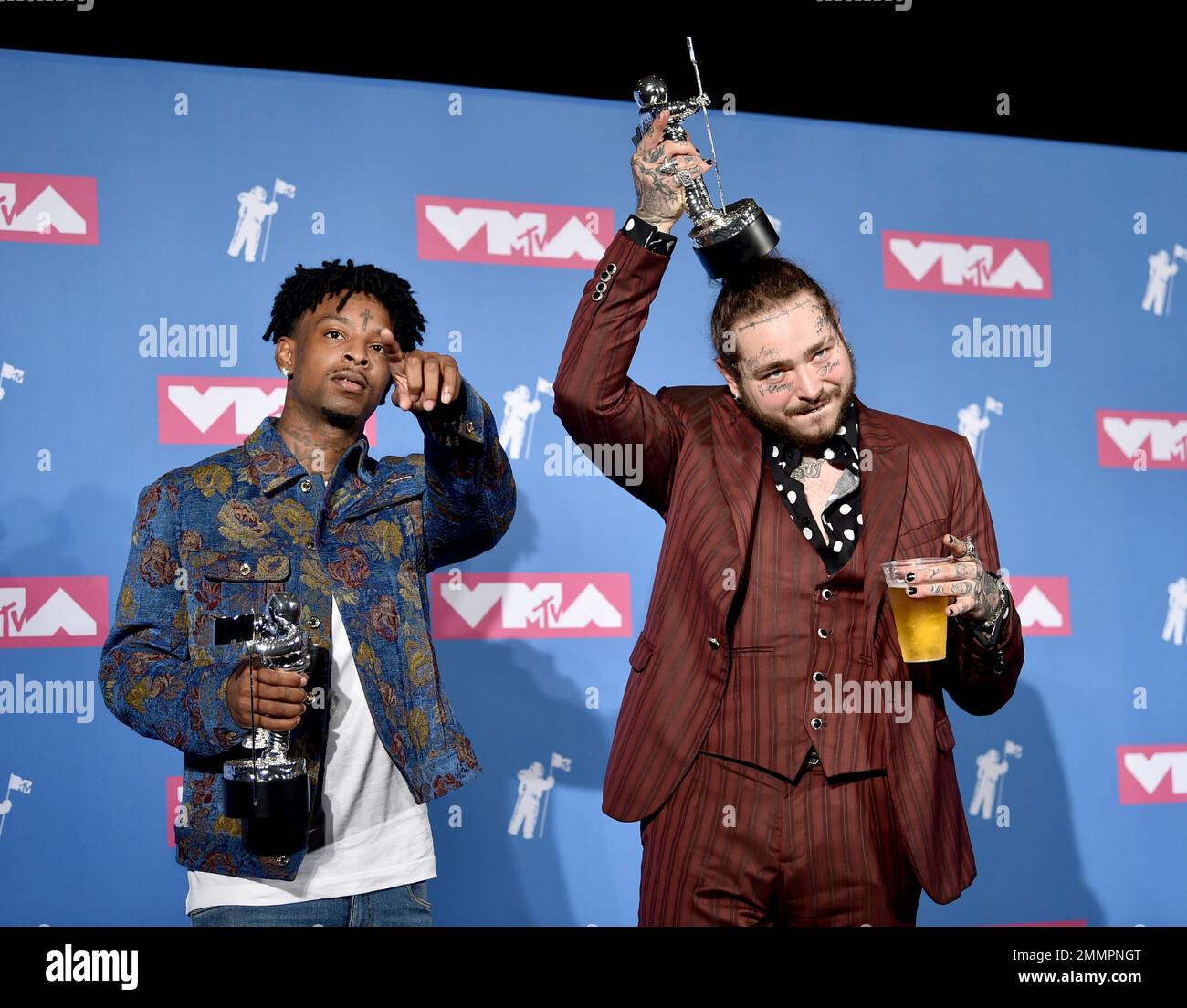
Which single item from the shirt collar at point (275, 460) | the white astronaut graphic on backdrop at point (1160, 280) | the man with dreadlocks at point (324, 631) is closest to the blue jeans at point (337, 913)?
the man with dreadlocks at point (324, 631)

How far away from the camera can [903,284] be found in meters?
3.77

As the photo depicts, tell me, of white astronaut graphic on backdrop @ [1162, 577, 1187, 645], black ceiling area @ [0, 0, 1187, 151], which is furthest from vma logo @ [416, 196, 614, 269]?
white astronaut graphic on backdrop @ [1162, 577, 1187, 645]

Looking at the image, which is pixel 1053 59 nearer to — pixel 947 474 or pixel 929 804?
pixel 947 474

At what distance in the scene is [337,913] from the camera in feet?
6.57

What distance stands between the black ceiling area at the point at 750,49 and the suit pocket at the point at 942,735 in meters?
2.20

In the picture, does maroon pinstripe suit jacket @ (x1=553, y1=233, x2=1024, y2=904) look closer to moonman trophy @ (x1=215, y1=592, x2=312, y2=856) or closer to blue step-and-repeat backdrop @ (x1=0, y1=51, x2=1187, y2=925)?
moonman trophy @ (x1=215, y1=592, x2=312, y2=856)

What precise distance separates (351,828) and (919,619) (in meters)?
1.02

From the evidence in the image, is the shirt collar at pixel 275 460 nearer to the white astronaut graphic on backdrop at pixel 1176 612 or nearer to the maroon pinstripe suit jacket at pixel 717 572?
the maroon pinstripe suit jacket at pixel 717 572

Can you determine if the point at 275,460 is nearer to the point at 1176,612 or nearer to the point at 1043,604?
the point at 1043,604

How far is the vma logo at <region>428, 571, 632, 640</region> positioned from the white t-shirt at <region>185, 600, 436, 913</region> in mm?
1138

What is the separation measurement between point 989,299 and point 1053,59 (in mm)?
749

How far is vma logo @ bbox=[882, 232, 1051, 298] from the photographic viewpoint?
377 centimetres

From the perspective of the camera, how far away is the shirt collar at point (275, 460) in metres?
2.17
